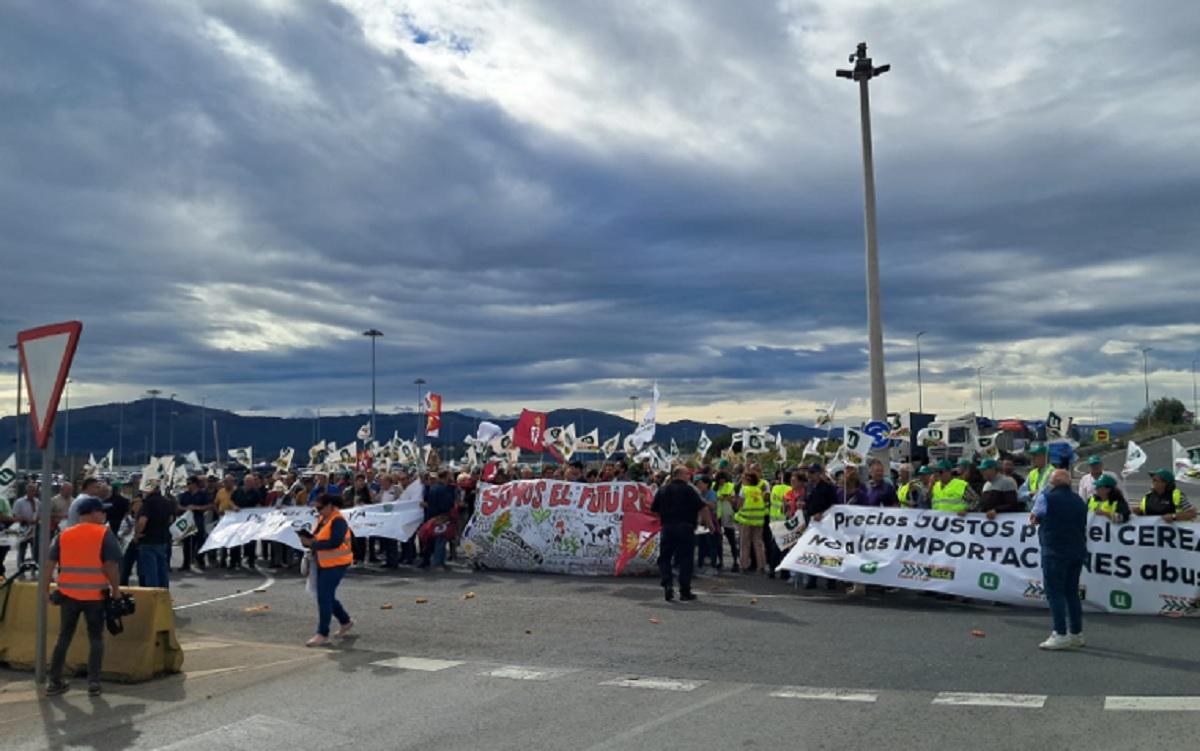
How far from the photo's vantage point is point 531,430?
32.3 metres

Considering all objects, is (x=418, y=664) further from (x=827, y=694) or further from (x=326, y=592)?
(x=827, y=694)

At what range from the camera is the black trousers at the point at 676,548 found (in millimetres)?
13578

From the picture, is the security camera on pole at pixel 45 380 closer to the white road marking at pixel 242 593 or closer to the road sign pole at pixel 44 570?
the road sign pole at pixel 44 570

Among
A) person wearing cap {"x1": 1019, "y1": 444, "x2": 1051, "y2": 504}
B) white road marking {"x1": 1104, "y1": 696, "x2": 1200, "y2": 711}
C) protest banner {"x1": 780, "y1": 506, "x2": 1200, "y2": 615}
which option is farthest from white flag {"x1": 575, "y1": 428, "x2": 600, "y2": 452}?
white road marking {"x1": 1104, "y1": 696, "x2": 1200, "y2": 711}

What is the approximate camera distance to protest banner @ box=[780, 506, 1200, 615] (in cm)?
1177

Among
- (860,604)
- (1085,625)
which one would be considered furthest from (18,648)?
(1085,625)

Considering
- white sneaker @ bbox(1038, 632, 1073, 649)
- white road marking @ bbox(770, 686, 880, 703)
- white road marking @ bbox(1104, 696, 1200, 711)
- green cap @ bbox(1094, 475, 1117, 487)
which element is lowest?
white road marking @ bbox(770, 686, 880, 703)

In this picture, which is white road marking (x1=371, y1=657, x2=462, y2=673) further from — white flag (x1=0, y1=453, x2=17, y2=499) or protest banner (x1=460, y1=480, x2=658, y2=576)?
white flag (x1=0, y1=453, x2=17, y2=499)

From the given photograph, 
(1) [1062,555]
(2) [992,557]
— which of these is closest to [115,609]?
(1) [1062,555]

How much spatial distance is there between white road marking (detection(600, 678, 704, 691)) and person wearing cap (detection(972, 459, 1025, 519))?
6181 mm

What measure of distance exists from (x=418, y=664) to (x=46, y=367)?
4.21m

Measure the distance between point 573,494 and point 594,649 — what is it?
7766 mm

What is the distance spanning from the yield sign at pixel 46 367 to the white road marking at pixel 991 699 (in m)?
7.55

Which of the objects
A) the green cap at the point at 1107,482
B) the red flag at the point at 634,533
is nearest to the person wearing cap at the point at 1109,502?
the green cap at the point at 1107,482
